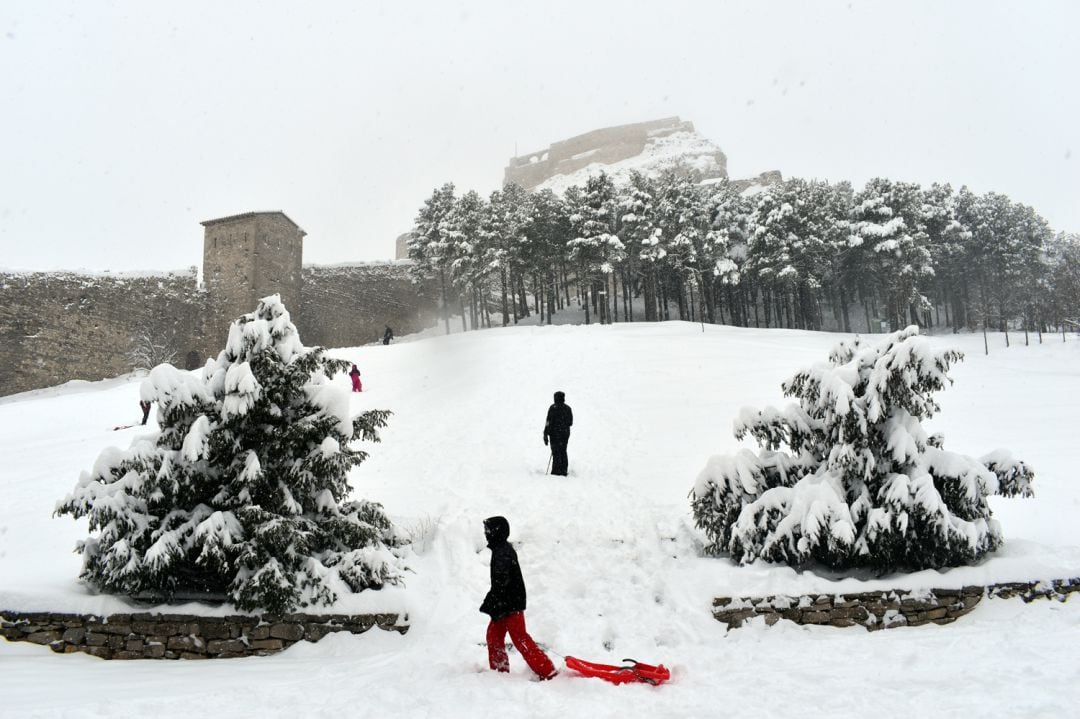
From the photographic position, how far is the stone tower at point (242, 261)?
3228cm

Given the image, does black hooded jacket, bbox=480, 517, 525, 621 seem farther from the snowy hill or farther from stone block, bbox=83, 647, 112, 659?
the snowy hill

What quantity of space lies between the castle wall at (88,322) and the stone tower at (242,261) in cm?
101

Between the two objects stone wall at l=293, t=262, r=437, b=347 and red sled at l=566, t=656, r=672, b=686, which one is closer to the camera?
red sled at l=566, t=656, r=672, b=686

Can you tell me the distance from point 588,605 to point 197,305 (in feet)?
108

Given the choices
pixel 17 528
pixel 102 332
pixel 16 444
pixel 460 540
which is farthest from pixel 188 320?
pixel 460 540

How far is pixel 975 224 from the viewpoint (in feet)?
122

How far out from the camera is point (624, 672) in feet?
13.4

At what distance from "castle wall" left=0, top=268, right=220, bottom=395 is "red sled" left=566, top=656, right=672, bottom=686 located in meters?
28.8

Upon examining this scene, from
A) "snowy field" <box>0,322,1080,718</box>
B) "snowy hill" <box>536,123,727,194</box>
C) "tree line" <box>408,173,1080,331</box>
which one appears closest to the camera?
"snowy field" <box>0,322,1080,718</box>

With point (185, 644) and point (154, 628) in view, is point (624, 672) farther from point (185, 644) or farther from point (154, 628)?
point (154, 628)

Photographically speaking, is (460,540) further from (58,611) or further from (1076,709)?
(1076,709)

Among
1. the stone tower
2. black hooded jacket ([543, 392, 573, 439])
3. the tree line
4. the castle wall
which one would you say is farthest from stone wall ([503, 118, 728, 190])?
black hooded jacket ([543, 392, 573, 439])

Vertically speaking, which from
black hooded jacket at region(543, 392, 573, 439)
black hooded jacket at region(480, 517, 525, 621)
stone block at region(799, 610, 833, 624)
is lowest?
stone block at region(799, 610, 833, 624)

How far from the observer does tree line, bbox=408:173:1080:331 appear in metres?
32.2
